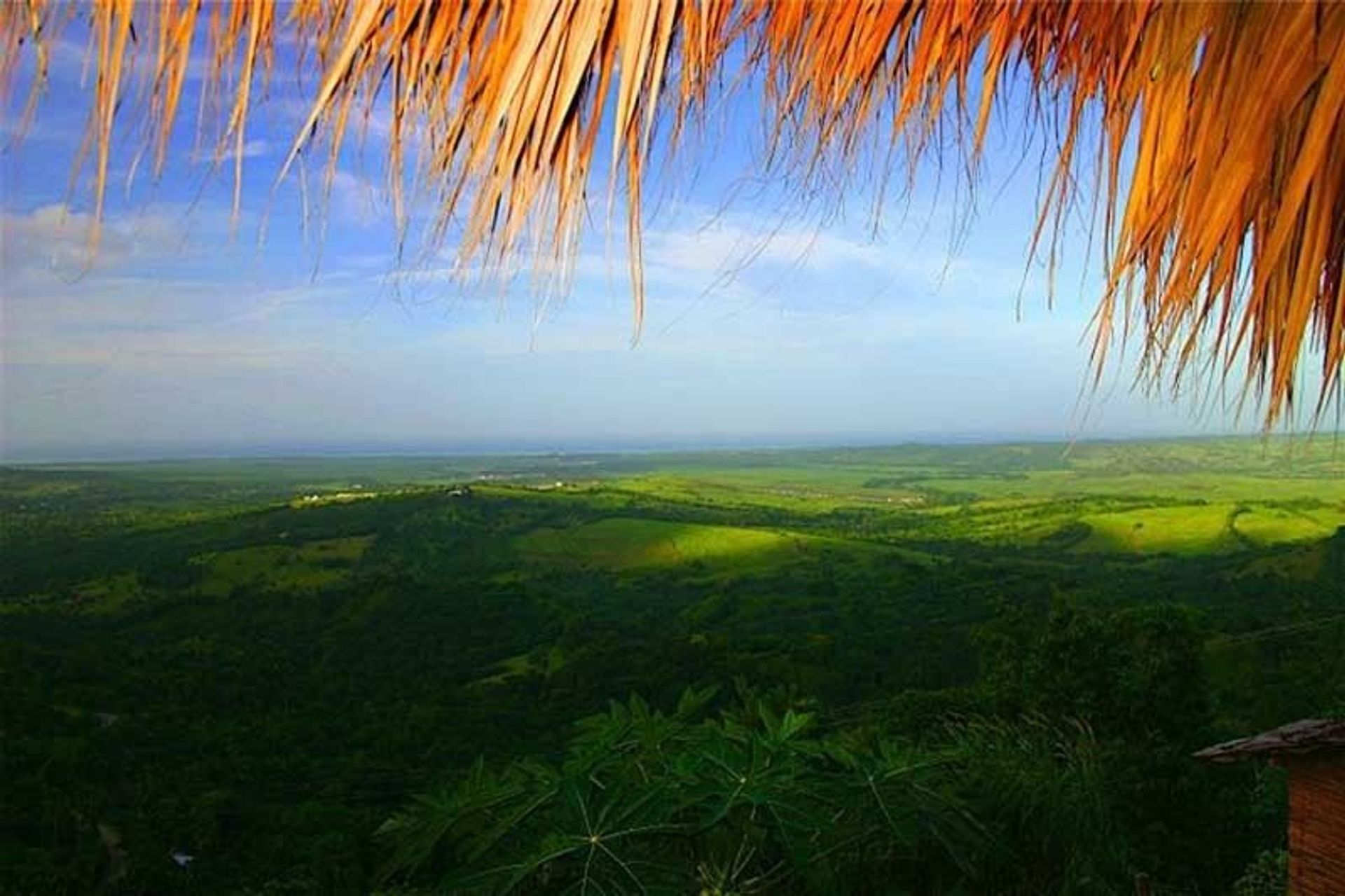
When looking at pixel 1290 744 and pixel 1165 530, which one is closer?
pixel 1290 744

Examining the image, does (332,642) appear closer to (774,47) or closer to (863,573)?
(863,573)

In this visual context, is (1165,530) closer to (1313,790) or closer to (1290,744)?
(1313,790)

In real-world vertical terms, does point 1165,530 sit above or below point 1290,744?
below

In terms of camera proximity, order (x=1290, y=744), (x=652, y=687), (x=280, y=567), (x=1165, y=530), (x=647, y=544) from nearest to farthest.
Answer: (x=1290, y=744) → (x=652, y=687) → (x=280, y=567) → (x=1165, y=530) → (x=647, y=544)

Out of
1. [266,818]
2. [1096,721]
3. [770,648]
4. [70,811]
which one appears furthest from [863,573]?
[70,811]

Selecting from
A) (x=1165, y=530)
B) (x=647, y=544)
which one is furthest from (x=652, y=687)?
(x=1165, y=530)

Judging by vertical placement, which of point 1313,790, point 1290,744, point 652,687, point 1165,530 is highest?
point 1290,744

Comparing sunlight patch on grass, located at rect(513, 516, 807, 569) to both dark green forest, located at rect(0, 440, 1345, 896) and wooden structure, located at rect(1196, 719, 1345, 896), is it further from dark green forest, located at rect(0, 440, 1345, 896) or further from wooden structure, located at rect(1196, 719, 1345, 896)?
wooden structure, located at rect(1196, 719, 1345, 896)
